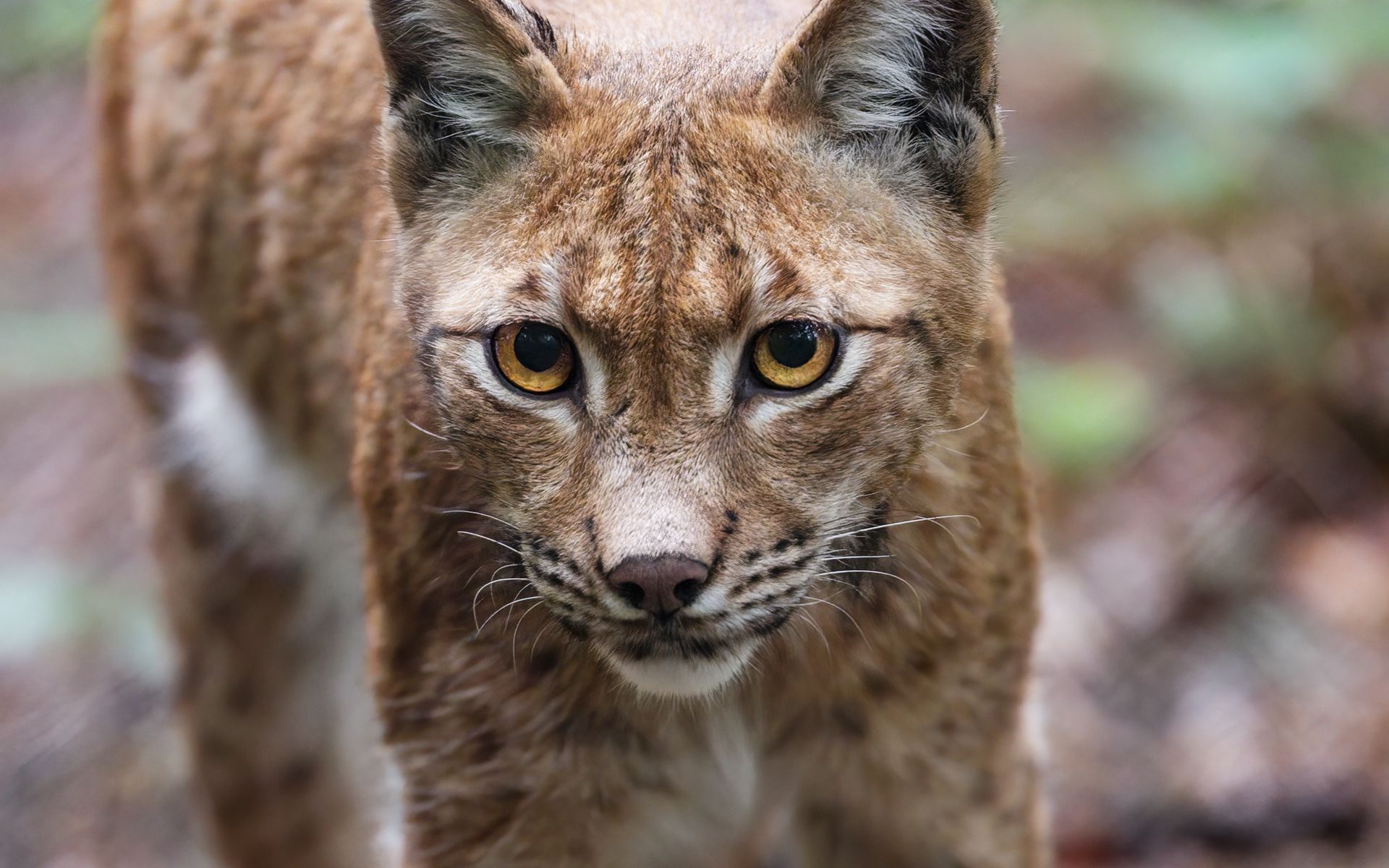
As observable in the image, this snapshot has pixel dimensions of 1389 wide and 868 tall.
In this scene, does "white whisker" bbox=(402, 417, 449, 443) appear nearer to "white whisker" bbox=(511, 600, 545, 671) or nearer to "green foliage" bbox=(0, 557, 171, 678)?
"white whisker" bbox=(511, 600, 545, 671)

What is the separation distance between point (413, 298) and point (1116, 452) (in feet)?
13.9

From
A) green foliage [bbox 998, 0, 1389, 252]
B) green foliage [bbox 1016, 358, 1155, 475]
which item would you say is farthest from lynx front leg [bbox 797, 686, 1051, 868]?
green foliage [bbox 998, 0, 1389, 252]

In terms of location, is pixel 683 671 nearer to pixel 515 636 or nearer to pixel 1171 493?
pixel 515 636

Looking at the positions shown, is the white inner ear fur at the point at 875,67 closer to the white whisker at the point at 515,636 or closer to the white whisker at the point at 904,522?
the white whisker at the point at 904,522

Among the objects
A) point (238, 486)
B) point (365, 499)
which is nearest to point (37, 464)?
point (238, 486)

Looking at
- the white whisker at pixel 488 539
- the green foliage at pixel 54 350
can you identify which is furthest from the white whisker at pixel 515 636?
the green foliage at pixel 54 350

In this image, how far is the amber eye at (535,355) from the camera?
3061 mm

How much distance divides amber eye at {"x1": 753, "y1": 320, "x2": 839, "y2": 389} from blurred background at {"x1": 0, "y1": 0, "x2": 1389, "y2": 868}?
3366 millimetres

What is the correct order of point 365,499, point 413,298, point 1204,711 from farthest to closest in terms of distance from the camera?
point 1204,711
point 365,499
point 413,298

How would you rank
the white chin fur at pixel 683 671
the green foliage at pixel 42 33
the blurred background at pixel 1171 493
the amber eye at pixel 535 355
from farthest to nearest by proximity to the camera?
the green foliage at pixel 42 33 → the blurred background at pixel 1171 493 → the white chin fur at pixel 683 671 → the amber eye at pixel 535 355

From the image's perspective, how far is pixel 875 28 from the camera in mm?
3160

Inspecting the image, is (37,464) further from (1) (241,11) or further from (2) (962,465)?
(2) (962,465)

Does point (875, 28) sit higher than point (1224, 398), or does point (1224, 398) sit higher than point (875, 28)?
point (875, 28)

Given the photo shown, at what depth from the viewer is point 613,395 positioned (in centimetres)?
298
